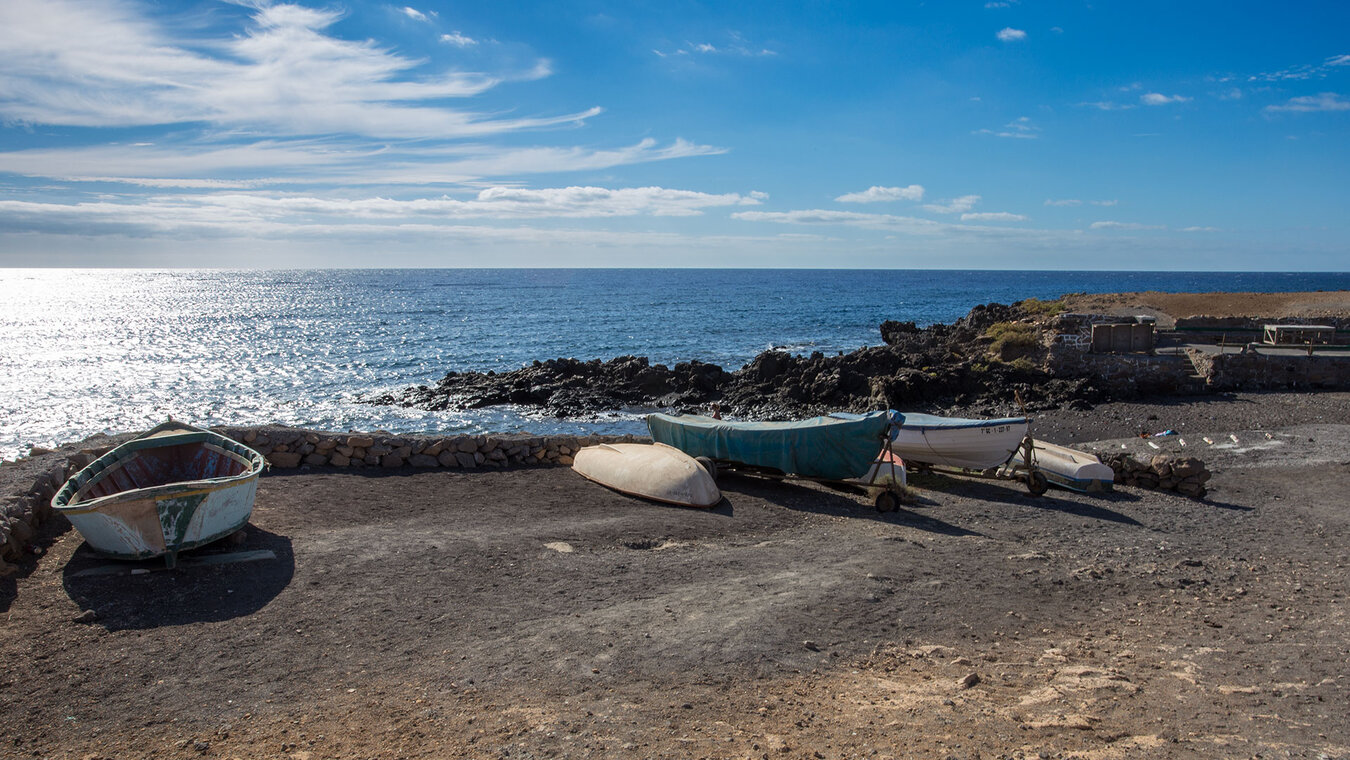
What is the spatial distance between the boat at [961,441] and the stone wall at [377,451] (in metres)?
5.89

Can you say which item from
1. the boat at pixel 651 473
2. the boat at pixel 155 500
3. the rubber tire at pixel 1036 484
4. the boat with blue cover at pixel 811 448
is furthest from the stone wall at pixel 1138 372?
→ the boat at pixel 155 500

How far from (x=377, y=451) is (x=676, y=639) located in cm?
827

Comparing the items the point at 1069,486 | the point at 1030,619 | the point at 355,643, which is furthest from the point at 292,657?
the point at 1069,486

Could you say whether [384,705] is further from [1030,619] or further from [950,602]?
[1030,619]

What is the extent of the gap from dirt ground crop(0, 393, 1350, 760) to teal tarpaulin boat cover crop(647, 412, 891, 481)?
1.46m

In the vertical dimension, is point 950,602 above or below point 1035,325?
below

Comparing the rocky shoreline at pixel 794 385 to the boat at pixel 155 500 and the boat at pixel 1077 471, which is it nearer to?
the boat at pixel 1077 471

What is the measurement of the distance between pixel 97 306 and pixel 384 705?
118 m

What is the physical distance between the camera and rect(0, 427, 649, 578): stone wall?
432 inches

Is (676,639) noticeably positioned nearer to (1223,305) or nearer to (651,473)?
(651,473)

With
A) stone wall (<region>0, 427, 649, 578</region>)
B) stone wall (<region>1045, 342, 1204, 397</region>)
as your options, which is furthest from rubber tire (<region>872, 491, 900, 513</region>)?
stone wall (<region>1045, 342, 1204, 397</region>)

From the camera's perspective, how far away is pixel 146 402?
31734 millimetres

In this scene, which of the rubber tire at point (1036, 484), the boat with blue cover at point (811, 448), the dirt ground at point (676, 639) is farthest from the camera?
the rubber tire at point (1036, 484)

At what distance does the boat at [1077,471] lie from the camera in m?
14.2
